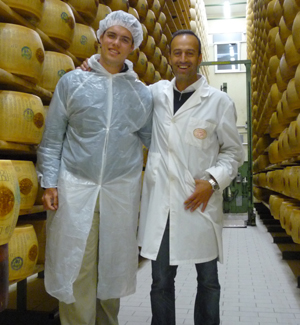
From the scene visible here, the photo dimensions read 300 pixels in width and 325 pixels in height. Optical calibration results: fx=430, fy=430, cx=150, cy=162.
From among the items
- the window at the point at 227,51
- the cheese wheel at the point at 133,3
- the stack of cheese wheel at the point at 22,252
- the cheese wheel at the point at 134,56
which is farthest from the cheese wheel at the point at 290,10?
the window at the point at 227,51

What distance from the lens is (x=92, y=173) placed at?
1761 millimetres

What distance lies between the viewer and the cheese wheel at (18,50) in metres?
1.84

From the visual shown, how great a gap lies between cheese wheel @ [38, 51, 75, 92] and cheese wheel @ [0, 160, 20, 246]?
1469 millimetres

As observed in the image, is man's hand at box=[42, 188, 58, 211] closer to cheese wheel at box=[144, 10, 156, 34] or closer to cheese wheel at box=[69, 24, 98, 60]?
cheese wheel at box=[69, 24, 98, 60]

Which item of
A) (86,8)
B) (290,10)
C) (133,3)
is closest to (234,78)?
(133,3)

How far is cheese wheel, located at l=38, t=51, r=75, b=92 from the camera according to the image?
7.26 feet

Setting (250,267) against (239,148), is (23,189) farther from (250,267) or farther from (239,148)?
(250,267)

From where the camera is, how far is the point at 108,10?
9.81 feet

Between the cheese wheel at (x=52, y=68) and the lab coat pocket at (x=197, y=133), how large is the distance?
861mm

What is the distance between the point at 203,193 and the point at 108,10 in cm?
183

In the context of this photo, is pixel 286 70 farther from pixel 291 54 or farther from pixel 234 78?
pixel 234 78

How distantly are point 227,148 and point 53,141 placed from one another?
0.73m

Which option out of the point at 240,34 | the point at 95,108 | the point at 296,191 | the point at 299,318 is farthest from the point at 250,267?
the point at 240,34

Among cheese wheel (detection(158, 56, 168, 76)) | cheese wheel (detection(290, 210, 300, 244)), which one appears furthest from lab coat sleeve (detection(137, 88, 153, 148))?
cheese wheel (detection(158, 56, 168, 76))
